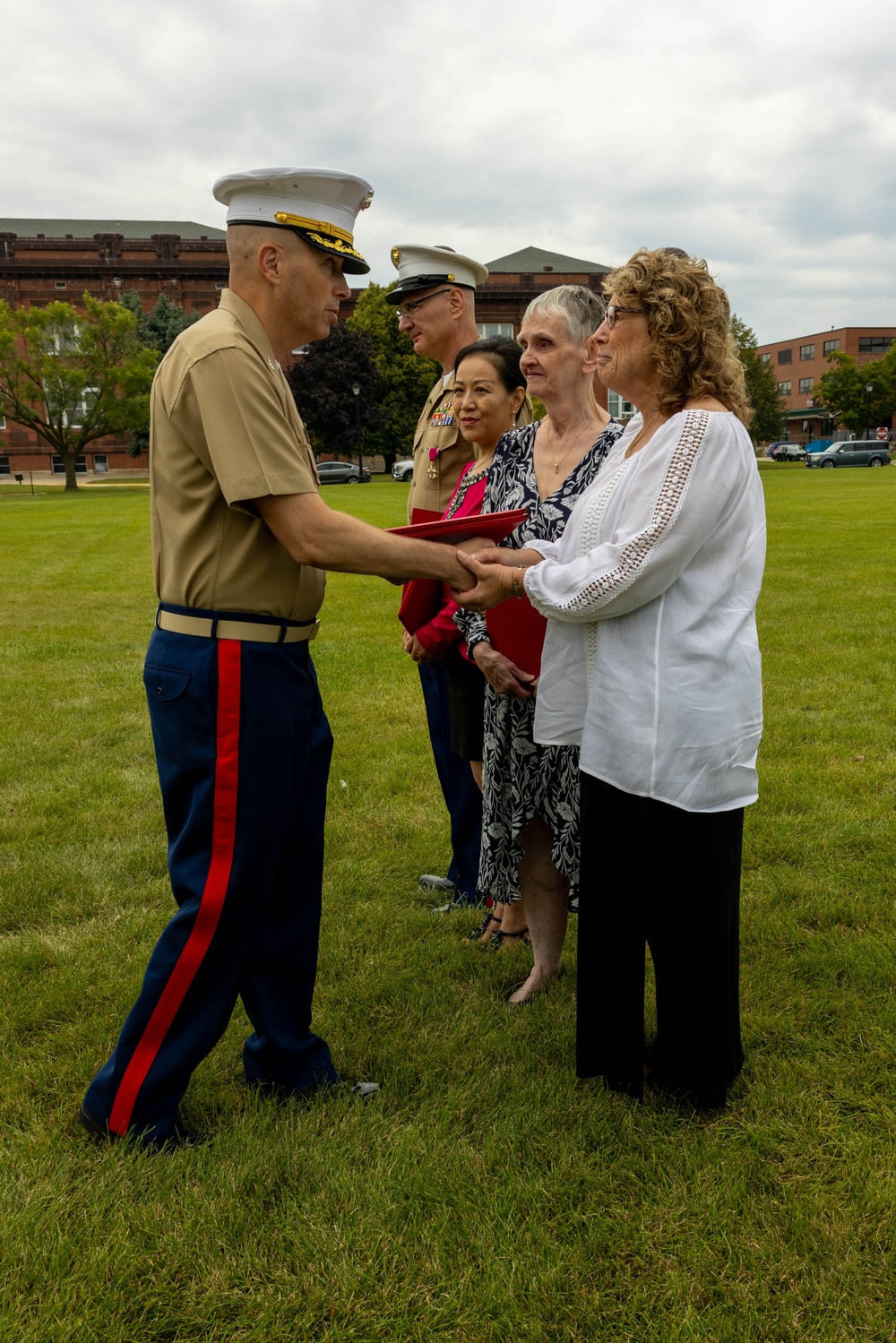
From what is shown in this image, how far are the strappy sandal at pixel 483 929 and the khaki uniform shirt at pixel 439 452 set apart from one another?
174cm

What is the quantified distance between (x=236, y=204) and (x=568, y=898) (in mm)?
2480

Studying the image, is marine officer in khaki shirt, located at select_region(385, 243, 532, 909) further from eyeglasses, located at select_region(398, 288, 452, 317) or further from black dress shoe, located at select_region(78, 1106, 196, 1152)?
black dress shoe, located at select_region(78, 1106, 196, 1152)

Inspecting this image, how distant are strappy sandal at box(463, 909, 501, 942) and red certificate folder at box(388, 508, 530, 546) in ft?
5.92

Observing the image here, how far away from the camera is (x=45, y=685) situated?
8367 mm

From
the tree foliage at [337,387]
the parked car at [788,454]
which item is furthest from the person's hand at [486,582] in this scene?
the parked car at [788,454]

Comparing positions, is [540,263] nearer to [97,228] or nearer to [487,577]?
[97,228]

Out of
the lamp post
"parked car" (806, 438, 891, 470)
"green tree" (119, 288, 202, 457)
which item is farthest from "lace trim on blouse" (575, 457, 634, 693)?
"green tree" (119, 288, 202, 457)

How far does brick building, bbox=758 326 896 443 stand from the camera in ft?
313

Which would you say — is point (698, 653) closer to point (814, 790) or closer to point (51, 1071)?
point (51, 1071)

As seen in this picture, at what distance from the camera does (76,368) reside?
4966 centimetres

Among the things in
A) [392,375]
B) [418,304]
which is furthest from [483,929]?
[392,375]

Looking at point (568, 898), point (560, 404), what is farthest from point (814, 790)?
point (560, 404)

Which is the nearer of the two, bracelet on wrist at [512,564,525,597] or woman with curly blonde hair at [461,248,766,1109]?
woman with curly blonde hair at [461,248,766,1109]

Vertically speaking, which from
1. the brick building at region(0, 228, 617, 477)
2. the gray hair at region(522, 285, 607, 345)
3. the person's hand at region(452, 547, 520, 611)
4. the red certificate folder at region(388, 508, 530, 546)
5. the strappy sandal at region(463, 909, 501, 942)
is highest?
the brick building at region(0, 228, 617, 477)
